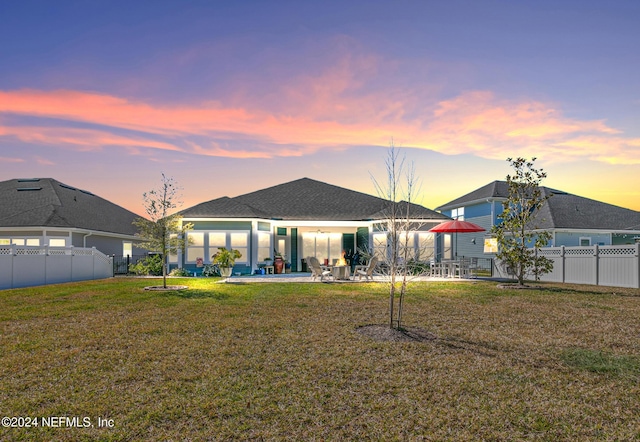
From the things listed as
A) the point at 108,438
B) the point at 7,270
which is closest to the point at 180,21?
the point at 7,270

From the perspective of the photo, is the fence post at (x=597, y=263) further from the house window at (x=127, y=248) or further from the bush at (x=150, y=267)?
the house window at (x=127, y=248)

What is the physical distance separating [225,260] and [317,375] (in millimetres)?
16611

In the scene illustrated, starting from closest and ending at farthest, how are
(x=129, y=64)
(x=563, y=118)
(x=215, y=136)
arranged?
(x=129, y=64) → (x=563, y=118) → (x=215, y=136)

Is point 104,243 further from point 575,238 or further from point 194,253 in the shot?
point 575,238

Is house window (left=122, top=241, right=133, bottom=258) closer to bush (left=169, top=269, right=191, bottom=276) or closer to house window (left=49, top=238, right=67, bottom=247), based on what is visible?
house window (left=49, top=238, right=67, bottom=247)

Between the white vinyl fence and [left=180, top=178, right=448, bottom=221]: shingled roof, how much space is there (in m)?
5.81

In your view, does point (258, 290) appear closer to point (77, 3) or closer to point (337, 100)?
point (337, 100)

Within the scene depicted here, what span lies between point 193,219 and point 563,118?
18943 millimetres

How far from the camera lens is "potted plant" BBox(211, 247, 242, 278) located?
21078mm

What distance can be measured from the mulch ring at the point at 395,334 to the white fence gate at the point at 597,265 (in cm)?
1424

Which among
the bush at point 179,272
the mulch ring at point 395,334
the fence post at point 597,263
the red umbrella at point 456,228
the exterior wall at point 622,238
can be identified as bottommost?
the bush at point 179,272

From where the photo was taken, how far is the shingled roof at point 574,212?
28.6 metres

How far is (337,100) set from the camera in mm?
17734

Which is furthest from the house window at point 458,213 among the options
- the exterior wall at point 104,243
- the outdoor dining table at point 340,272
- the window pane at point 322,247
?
the exterior wall at point 104,243
